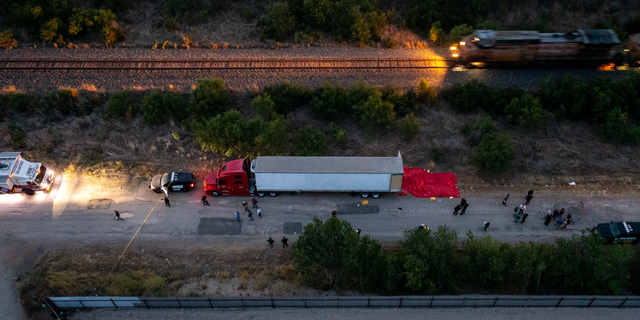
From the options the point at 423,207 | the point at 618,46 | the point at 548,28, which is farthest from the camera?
the point at 548,28

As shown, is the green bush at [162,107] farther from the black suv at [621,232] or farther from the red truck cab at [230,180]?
the black suv at [621,232]

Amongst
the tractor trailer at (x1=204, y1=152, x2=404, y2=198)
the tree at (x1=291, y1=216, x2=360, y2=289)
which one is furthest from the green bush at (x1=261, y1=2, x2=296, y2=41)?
the tree at (x1=291, y1=216, x2=360, y2=289)

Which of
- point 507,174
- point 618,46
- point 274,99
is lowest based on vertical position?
point 507,174

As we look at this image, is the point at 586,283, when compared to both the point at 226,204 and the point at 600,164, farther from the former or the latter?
the point at 226,204

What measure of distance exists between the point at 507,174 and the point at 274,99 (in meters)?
18.0

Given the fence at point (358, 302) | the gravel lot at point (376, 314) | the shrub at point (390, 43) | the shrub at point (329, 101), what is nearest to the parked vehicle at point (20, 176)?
the fence at point (358, 302)

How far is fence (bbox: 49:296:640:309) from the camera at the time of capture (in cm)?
2078

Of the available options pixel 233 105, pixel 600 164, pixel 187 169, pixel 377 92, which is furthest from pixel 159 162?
pixel 600 164

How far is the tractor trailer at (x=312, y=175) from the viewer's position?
85.9 ft

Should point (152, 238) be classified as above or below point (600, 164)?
below

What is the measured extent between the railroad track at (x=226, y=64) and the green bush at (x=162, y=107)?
3762 millimetres

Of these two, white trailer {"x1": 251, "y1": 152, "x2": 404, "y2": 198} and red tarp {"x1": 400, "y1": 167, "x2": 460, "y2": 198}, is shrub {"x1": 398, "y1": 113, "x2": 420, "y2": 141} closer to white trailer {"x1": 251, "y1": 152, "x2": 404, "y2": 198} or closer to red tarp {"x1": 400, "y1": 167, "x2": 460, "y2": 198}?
red tarp {"x1": 400, "y1": 167, "x2": 460, "y2": 198}

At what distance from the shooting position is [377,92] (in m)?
31.2

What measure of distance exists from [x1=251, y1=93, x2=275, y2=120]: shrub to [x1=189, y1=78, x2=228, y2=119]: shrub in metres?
2.91
